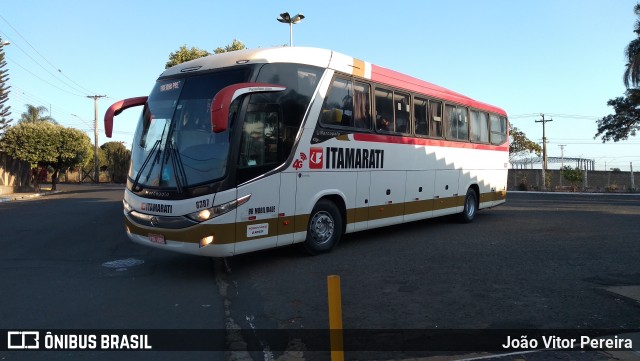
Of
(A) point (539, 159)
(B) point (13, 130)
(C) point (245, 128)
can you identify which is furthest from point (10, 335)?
(A) point (539, 159)

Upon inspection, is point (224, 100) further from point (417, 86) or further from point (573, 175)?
point (573, 175)

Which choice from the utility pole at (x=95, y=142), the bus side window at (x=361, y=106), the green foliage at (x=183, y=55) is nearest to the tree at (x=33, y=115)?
the utility pole at (x=95, y=142)

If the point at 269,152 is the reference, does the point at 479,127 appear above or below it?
above

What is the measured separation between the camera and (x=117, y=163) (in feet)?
195

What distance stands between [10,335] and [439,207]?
31.3ft

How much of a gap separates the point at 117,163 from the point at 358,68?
56.5m

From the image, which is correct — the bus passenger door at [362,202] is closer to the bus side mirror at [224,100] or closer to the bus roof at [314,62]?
the bus roof at [314,62]

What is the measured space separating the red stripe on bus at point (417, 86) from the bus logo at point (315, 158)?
228 centimetres

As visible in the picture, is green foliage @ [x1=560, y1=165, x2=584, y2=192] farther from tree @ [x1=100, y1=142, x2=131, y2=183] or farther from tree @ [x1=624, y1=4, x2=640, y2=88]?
tree @ [x1=100, y1=142, x2=131, y2=183]

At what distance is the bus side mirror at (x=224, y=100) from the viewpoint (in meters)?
5.99

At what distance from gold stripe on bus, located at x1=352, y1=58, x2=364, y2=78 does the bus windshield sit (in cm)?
258

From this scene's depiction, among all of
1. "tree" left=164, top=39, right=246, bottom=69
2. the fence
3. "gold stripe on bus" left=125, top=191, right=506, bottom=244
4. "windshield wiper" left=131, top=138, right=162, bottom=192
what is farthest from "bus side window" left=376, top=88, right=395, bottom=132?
the fence

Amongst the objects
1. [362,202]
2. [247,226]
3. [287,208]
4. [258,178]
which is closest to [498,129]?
[362,202]

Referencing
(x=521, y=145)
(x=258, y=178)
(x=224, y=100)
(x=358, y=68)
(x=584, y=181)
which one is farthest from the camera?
(x=521, y=145)
